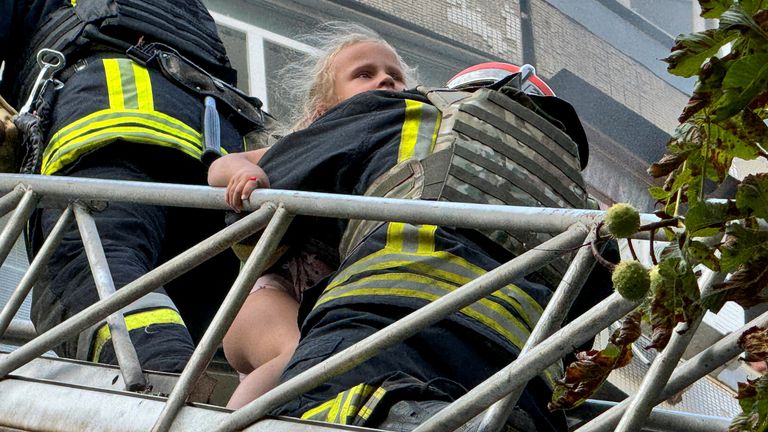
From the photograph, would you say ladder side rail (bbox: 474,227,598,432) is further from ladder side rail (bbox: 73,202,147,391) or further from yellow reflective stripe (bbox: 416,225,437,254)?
ladder side rail (bbox: 73,202,147,391)

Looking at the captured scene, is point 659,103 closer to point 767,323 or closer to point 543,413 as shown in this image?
point 543,413

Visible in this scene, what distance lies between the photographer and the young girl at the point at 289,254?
299 cm

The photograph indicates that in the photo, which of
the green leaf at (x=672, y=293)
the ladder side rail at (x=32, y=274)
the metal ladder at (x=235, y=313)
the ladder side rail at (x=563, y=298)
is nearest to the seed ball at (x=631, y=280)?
the green leaf at (x=672, y=293)

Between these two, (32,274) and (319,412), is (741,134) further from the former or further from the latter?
(32,274)

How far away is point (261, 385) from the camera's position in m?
2.96

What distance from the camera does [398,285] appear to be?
2631mm

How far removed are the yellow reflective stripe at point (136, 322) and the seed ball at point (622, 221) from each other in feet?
6.19

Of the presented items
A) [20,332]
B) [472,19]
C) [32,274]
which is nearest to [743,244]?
[32,274]

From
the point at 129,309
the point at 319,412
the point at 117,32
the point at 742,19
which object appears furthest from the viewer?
the point at 117,32

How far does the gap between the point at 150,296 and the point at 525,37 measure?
24.7 feet

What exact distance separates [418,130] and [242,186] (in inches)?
16.9

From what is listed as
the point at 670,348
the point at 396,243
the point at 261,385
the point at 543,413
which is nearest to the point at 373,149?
the point at 396,243

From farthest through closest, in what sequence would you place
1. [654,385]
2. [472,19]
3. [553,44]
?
[553,44], [472,19], [654,385]

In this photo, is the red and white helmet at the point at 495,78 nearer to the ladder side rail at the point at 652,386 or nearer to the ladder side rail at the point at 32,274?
the ladder side rail at the point at 32,274
